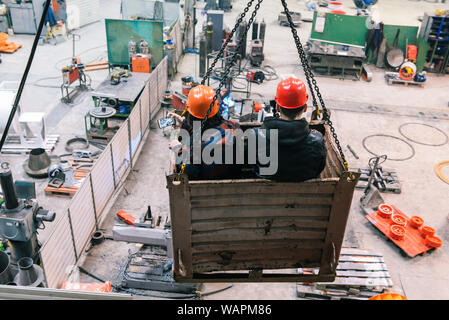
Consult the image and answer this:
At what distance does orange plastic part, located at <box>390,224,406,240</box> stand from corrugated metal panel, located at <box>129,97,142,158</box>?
575 centimetres

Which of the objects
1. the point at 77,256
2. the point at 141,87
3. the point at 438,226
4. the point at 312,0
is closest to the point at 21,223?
the point at 77,256

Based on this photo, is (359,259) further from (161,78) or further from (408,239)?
(161,78)

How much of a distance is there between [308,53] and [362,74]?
219 cm

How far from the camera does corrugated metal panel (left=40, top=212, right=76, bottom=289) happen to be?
19.3 ft

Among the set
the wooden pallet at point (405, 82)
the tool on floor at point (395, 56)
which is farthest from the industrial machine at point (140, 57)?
the tool on floor at point (395, 56)

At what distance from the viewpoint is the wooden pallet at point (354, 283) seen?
6840 mm

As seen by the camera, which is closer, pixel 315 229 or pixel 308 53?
pixel 315 229

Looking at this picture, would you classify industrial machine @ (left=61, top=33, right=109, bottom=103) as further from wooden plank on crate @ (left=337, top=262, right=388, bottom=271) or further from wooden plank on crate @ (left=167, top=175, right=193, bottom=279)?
wooden plank on crate @ (left=167, top=175, right=193, bottom=279)

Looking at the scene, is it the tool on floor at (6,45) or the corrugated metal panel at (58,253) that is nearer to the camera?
the corrugated metal panel at (58,253)

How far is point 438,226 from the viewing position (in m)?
8.57

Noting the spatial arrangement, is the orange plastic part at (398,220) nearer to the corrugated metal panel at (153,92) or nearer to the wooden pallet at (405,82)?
the corrugated metal panel at (153,92)

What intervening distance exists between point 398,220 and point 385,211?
0.31 metres

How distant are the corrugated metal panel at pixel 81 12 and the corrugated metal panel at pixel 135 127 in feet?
34.2
